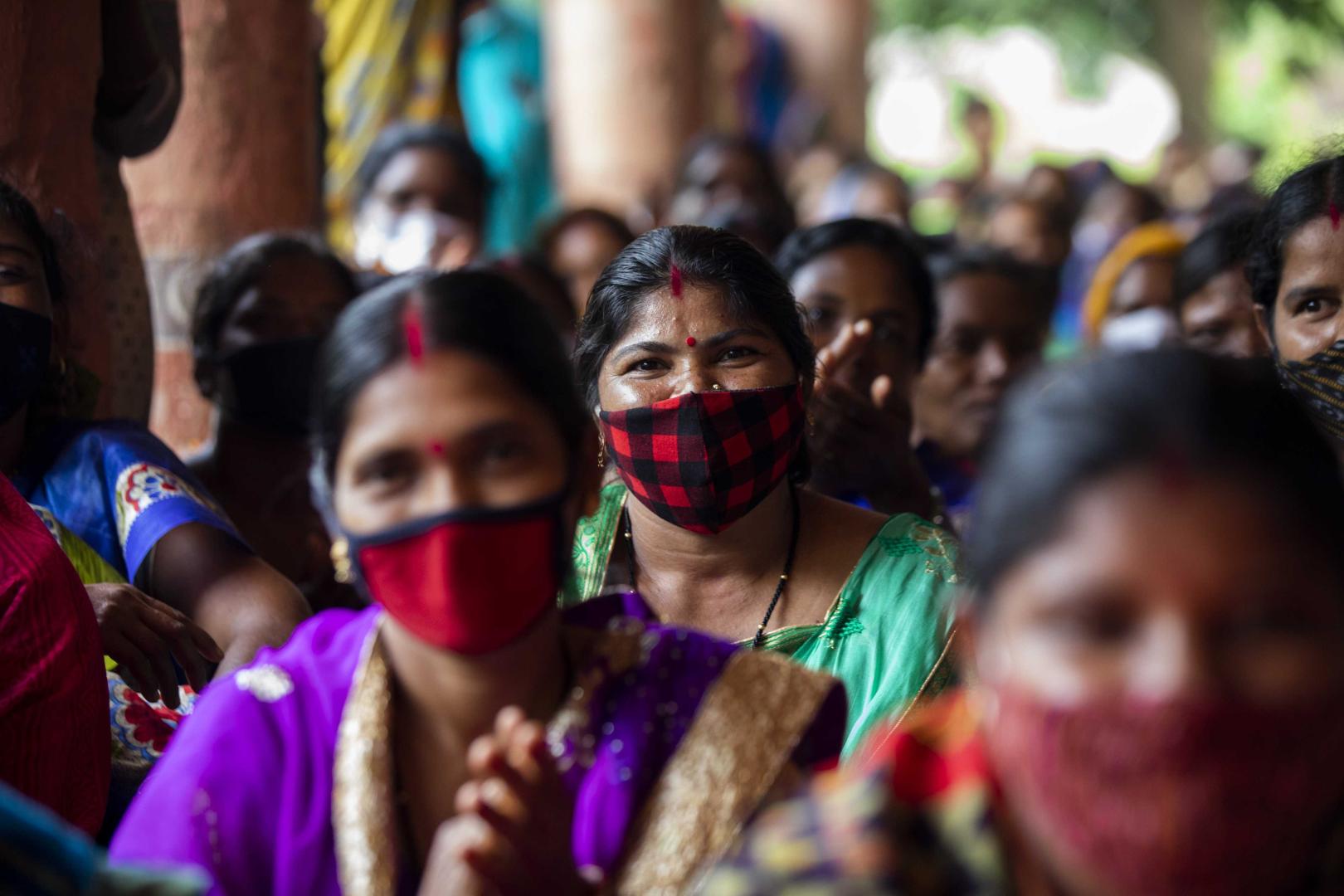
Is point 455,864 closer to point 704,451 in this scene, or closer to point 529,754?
point 529,754

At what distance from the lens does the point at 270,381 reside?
3918 millimetres

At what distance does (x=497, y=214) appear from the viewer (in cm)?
924

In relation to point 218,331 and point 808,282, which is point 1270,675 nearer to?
point 808,282

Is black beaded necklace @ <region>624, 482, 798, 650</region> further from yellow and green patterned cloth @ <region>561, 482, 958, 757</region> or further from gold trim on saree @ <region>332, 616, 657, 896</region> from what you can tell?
gold trim on saree @ <region>332, 616, 657, 896</region>

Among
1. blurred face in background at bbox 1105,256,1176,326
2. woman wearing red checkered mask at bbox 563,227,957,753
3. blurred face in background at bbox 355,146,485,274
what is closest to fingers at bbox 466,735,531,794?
woman wearing red checkered mask at bbox 563,227,957,753

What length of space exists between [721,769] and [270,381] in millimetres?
2378

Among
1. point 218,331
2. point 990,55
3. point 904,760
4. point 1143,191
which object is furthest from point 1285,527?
point 990,55

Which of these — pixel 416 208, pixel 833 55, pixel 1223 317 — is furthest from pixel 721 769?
pixel 833 55

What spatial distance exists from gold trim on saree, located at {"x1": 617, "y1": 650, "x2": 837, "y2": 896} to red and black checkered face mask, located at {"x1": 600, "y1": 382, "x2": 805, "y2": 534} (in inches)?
30.3

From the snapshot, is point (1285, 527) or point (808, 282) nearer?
point (1285, 527)

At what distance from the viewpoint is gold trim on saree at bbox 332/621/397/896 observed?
1764mm

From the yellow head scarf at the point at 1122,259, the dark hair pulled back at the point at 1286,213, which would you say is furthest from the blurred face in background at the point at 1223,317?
the yellow head scarf at the point at 1122,259

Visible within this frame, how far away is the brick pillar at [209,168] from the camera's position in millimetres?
4754

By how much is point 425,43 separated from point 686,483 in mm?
5781
